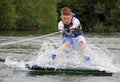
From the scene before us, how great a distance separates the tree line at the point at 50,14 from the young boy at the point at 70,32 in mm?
42632

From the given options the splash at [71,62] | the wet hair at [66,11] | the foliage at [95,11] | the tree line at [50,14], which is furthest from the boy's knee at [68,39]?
the foliage at [95,11]

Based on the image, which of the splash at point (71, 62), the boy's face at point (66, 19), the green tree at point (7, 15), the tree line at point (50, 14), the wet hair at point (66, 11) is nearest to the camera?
the splash at point (71, 62)

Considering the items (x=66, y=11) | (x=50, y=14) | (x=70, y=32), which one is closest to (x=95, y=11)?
(x=50, y=14)

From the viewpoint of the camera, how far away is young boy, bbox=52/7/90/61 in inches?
551

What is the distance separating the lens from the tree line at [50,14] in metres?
58.4

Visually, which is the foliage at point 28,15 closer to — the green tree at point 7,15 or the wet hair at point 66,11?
the green tree at point 7,15

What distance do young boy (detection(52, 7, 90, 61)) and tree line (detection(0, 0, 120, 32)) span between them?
42632mm

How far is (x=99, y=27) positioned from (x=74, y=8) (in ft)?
33.5

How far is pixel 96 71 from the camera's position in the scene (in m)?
13.5

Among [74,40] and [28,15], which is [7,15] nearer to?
[28,15]

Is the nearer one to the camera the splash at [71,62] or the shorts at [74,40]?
the splash at [71,62]

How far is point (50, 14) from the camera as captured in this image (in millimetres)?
66125

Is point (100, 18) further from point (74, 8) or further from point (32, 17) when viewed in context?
point (32, 17)

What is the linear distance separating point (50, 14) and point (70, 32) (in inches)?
2051
